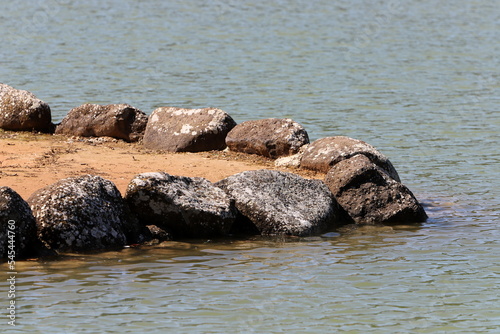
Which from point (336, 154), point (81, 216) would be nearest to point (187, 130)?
point (336, 154)

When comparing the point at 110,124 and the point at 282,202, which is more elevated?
the point at 110,124

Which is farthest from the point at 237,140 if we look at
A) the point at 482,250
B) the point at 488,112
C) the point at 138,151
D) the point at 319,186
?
the point at 488,112

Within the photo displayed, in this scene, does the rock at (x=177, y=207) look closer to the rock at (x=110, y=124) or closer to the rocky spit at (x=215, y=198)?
the rocky spit at (x=215, y=198)

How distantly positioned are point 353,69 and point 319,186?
17.5 m

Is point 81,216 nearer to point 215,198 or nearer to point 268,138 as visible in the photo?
point 215,198

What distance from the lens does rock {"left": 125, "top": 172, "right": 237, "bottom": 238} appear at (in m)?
13.4

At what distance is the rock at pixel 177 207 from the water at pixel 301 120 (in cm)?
42

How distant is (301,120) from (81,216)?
38.3 ft

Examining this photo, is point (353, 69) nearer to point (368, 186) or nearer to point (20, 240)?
point (368, 186)

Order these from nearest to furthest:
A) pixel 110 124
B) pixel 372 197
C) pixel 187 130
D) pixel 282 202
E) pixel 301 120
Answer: pixel 282 202 < pixel 372 197 < pixel 187 130 < pixel 110 124 < pixel 301 120

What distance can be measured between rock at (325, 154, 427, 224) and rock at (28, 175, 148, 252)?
3656 mm

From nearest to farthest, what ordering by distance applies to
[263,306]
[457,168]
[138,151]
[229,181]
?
[263,306]
[229,181]
[138,151]
[457,168]

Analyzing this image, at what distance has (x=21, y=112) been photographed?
739 inches

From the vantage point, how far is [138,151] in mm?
17516
